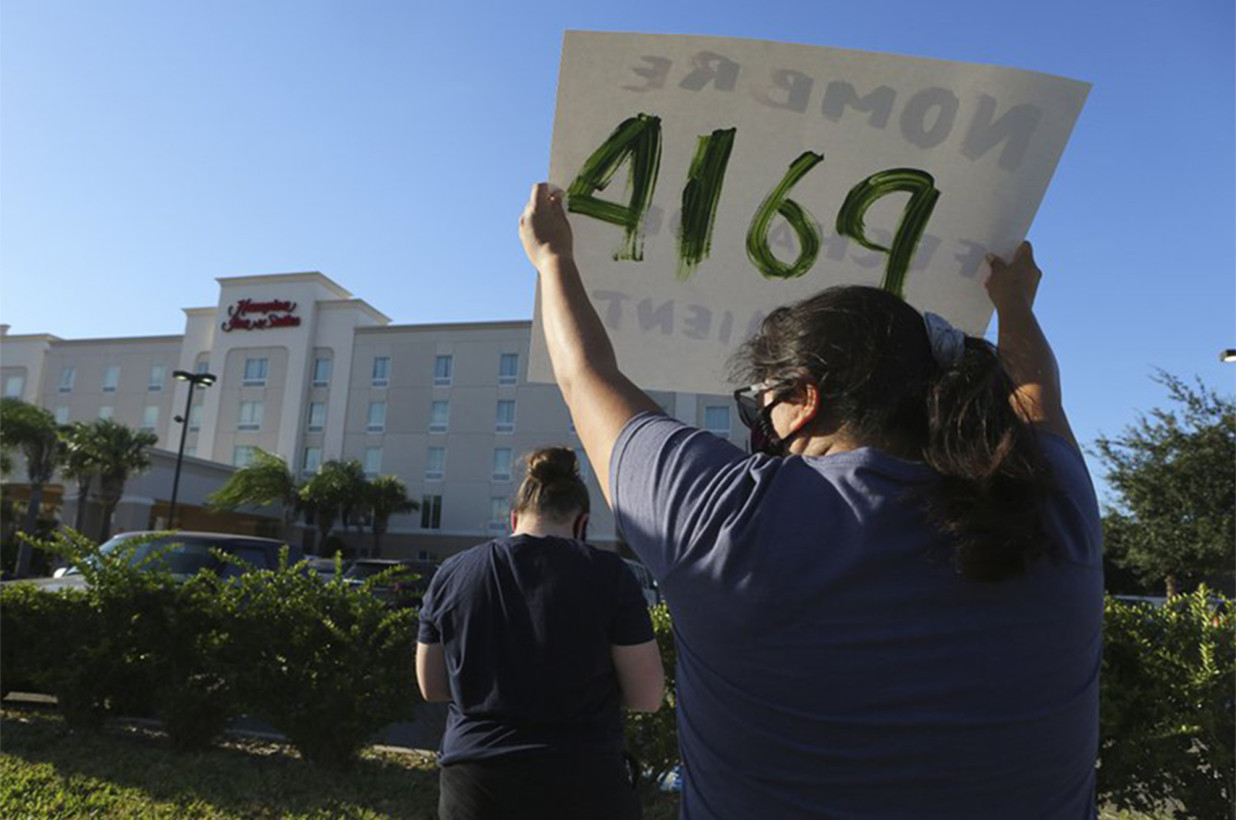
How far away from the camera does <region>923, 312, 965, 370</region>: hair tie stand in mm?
1303

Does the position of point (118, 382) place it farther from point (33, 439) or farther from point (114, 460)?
point (114, 460)

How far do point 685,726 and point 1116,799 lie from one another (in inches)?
186

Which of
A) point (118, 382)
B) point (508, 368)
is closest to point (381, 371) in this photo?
point (508, 368)

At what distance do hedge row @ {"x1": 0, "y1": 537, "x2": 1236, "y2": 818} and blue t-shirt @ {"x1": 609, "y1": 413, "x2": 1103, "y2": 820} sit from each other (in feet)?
14.3

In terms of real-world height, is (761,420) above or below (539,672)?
above

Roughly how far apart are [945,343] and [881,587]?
371 mm

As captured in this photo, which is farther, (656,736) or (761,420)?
(656,736)

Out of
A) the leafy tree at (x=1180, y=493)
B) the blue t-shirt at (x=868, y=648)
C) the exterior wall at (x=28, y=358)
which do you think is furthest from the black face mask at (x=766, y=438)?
the exterior wall at (x=28, y=358)

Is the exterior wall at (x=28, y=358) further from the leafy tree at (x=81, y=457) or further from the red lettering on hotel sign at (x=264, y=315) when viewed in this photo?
the leafy tree at (x=81, y=457)

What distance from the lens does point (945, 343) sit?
1.31 metres

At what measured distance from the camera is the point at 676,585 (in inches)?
50.1

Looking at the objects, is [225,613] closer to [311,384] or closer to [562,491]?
[562,491]

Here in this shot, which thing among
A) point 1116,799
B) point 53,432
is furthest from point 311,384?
point 1116,799

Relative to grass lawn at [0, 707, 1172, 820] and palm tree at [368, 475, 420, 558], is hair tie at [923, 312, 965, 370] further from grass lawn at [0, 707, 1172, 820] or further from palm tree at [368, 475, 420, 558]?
palm tree at [368, 475, 420, 558]
